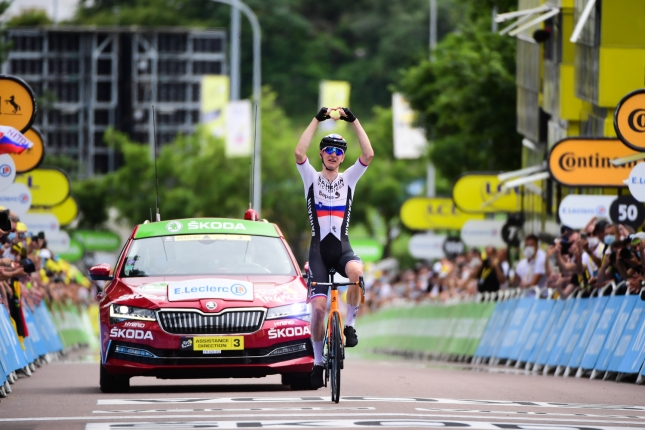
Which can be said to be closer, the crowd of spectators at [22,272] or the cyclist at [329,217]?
the cyclist at [329,217]

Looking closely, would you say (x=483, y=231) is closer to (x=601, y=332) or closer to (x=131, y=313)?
(x=601, y=332)

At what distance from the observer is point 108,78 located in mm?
84000

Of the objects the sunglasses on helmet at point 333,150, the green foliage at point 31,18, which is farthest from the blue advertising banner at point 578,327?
the green foliage at point 31,18

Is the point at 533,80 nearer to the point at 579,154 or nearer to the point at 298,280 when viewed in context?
the point at 579,154

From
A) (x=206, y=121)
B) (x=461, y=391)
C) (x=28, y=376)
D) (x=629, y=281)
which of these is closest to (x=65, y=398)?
(x=461, y=391)

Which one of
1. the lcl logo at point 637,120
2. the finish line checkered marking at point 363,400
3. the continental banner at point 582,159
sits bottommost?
the finish line checkered marking at point 363,400

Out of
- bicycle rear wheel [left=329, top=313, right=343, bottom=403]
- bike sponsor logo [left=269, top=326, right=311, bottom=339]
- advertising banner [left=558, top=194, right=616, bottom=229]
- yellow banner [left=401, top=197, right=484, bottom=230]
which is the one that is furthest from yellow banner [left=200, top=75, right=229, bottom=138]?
bicycle rear wheel [left=329, top=313, right=343, bottom=403]

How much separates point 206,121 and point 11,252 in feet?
178

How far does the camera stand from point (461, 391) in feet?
56.6

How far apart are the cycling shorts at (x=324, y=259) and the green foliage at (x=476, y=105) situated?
30014mm

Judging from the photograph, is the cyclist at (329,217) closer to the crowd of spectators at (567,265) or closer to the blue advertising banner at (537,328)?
the crowd of spectators at (567,265)

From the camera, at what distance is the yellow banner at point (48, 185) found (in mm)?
34938

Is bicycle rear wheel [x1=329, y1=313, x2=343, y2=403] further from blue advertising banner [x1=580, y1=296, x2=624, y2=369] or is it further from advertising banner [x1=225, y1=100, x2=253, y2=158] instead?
advertising banner [x1=225, y1=100, x2=253, y2=158]

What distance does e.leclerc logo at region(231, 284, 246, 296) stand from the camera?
1658 cm
